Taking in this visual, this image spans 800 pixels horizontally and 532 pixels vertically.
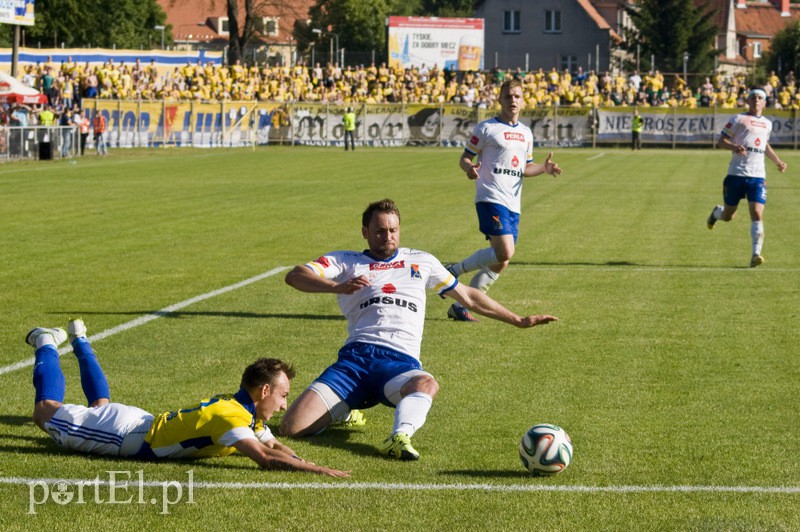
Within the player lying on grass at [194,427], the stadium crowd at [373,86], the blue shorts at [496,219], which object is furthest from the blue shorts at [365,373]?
the stadium crowd at [373,86]

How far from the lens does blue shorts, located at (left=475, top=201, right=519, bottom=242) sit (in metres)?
12.7

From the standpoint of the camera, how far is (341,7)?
119 meters

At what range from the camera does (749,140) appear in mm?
A: 16484

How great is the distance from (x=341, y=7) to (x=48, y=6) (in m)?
32.8

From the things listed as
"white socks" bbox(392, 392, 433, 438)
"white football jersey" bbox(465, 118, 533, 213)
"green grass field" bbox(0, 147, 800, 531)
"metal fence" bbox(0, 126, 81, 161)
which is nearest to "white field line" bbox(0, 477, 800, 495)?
"green grass field" bbox(0, 147, 800, 531)

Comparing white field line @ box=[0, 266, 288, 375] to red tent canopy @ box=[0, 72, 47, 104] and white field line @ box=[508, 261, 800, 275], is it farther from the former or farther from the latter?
red tent canopy @ box=[0, 72, 47, 104]

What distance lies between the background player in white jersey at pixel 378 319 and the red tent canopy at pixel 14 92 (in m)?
38.7

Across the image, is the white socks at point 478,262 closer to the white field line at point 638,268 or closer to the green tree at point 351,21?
the white field line at point 638,268

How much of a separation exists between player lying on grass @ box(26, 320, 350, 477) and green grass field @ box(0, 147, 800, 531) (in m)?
0.10

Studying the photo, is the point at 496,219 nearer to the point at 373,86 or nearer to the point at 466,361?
the point at 466,361

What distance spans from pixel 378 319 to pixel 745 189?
32.9 ft

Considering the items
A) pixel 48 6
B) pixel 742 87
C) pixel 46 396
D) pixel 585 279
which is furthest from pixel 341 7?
pixel 46 396

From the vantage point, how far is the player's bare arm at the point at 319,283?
7.39 meters

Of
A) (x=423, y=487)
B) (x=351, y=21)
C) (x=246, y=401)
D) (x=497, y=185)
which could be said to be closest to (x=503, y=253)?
(x=497, y=185)
